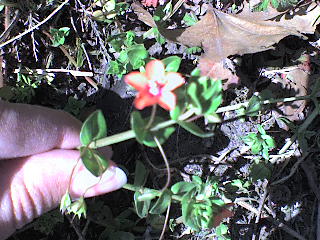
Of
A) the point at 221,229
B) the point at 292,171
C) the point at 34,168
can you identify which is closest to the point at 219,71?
the point at 292,171

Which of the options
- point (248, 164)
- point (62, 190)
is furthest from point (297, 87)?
point (62, 190)

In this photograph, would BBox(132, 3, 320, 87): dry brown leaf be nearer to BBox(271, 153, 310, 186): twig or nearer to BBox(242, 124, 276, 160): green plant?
BBox(242, 124, 276, 160): green plant

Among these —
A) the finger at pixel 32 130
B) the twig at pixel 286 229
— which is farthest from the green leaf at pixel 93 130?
the twig at pixel 286 229

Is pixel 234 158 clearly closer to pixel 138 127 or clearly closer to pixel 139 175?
pixel 139 175

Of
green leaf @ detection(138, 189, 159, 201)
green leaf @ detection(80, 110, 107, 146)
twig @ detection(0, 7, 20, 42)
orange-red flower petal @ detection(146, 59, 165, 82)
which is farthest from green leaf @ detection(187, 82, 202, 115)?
twig @ detection(0, 7, 20, 42)

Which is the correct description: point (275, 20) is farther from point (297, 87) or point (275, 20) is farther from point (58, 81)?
point (58, 81)

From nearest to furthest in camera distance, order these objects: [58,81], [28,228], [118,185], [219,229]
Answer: [118,185] → [219,229] → [28,228] → [58,81]
